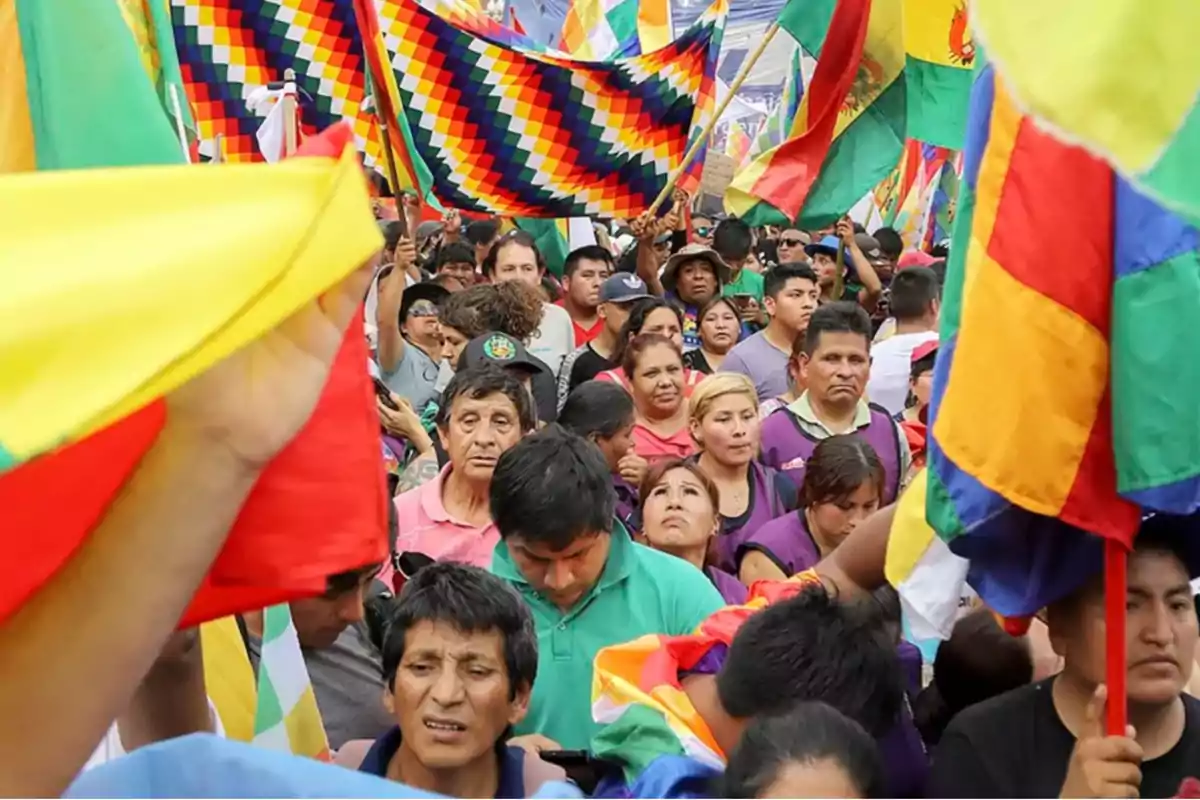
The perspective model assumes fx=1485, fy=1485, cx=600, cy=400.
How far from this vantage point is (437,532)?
3.90m

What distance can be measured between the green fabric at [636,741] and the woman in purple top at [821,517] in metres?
1.31

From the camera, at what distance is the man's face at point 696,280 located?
764 cm

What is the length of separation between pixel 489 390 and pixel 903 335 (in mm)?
2412

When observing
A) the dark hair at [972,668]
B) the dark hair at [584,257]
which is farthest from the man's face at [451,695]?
the dark hair at [584,257]

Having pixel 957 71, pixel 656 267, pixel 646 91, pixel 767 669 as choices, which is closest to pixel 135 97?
pixel 767 669

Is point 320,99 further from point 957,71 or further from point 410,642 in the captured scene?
point 410,642

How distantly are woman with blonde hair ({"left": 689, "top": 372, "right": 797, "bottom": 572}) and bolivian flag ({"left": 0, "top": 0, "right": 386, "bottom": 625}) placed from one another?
2.74m

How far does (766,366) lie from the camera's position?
20.0 ft

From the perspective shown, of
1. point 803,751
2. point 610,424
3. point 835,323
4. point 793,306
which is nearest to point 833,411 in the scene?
point 835,323

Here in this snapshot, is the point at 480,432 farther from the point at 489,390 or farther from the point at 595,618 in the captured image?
the point at 595,618

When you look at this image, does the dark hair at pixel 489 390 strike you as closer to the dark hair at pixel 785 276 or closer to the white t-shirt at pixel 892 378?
the white t-shirt at pixel 892 378

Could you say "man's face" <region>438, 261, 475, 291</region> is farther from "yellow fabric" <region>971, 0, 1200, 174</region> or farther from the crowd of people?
"yellow fabric" <region>971, 0, 1200, 174</region>

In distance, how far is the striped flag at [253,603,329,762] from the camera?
8.46 feet

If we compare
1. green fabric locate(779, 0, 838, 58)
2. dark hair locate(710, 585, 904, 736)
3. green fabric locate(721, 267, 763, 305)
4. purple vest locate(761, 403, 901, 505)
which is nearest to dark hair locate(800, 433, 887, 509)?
purple vest locate(761, 403, 901, 505)
